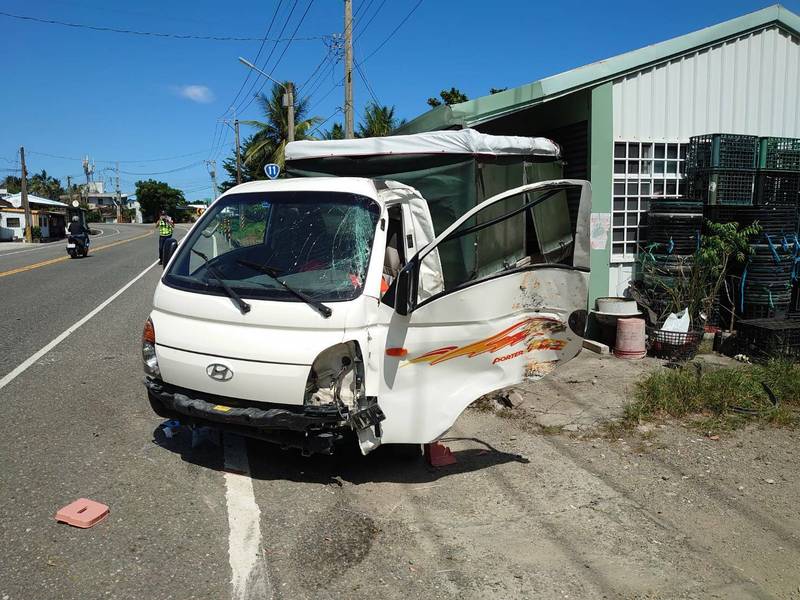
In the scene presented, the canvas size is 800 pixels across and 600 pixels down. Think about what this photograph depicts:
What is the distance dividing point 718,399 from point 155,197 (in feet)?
334

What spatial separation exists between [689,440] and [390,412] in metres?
2.63

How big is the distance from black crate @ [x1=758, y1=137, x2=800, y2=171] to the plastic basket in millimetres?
2605

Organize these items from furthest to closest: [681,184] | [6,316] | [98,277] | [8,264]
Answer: [8,264] → [98,277] → [6,316] → [681,184]

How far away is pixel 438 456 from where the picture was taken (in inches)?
182

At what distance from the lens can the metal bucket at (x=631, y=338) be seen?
7.48 meters

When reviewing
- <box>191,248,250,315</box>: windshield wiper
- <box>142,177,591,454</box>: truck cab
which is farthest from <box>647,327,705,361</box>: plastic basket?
<box>191,248,250,315</box>: windshield wiper

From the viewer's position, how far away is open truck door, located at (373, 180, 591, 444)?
3977mm

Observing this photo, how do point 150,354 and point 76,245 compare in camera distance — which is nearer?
point 150,354

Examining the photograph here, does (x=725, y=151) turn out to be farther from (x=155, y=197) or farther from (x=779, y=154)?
(x=155, y=197)

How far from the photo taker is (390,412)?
13.1 ft

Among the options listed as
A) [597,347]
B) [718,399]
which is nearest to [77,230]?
[597,347]

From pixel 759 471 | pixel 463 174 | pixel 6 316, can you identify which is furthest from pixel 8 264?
pixel 759 471

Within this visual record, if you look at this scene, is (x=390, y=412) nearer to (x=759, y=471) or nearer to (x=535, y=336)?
(x=535, y=336)

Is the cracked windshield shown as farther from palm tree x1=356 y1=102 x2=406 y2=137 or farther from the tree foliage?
the tree foliage
